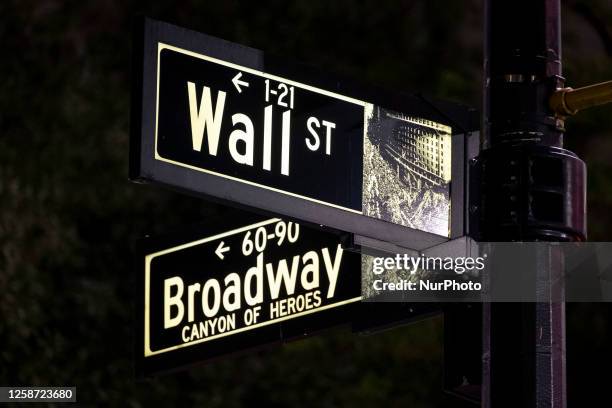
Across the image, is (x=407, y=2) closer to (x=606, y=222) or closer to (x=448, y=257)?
(x=606, y=222)

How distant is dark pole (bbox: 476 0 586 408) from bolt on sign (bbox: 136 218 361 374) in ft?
3.50

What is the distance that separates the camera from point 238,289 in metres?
5.86

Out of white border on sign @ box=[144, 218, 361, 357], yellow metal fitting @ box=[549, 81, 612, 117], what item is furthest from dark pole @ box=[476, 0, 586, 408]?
white border on sign @ box=[144, 218, 361, 357]

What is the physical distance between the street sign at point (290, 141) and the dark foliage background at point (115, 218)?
9.41 meters

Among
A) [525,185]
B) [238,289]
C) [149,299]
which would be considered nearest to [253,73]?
[525,185]

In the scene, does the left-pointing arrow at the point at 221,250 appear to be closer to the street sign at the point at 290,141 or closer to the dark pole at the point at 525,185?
the street sign at the point at 290,141

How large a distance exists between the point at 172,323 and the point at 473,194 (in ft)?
5.80

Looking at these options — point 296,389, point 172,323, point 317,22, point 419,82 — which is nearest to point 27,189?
point 296,389

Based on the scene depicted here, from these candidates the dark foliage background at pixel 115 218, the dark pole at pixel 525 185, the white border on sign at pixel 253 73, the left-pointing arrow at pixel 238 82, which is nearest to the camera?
the dark pole at pixel 525 185

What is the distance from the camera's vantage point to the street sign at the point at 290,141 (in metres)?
4.54

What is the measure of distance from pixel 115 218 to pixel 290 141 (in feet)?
38.3

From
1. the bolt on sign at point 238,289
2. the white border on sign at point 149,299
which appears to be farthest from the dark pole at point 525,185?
the white border on sign at point 149,299

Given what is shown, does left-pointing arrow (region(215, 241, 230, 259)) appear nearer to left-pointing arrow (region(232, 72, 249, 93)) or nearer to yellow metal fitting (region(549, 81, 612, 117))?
left-pointing arrow (region(232, 72, 249, 93))

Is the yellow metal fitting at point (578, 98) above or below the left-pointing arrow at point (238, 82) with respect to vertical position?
below
